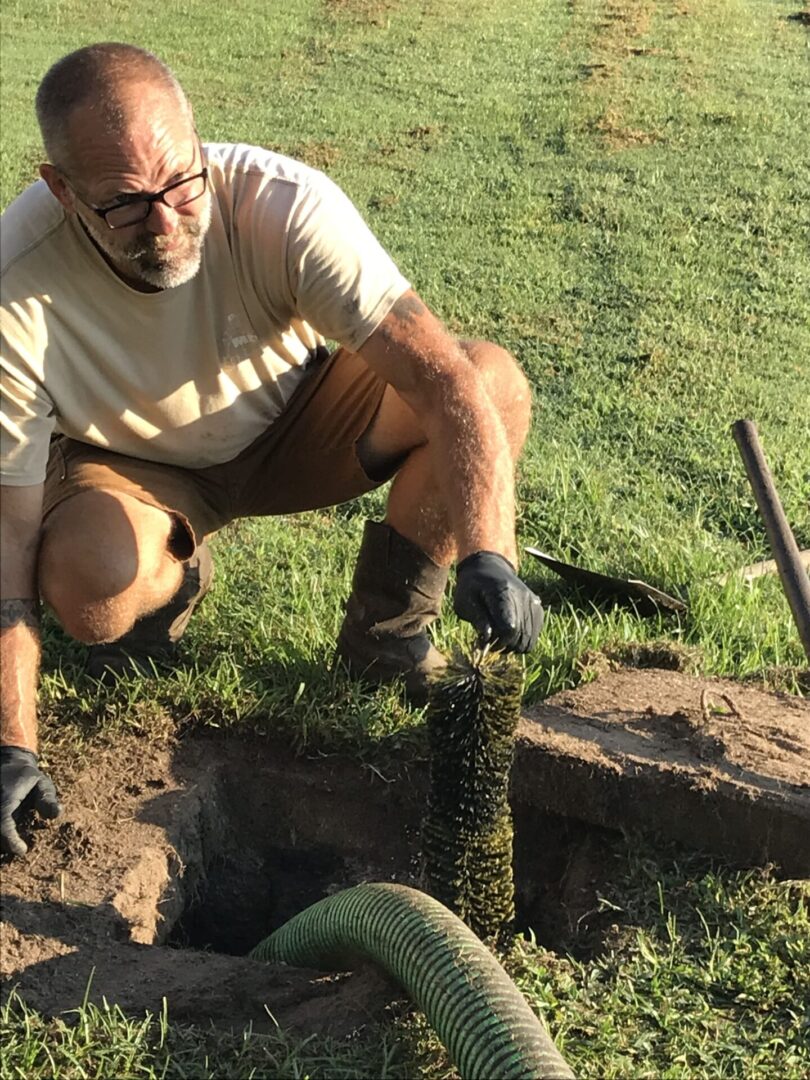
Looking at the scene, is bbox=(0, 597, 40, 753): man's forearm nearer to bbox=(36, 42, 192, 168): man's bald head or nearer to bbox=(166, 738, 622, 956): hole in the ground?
bbox=(166, 738, 622, 956): hole in the ground

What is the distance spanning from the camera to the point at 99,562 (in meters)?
3.03

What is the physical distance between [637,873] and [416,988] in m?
0.73

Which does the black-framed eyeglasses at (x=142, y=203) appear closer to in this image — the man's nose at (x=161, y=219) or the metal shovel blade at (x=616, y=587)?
the man's nose at (x=161, y=219)

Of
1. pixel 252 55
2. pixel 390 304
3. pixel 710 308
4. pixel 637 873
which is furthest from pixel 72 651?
pixel 252 55

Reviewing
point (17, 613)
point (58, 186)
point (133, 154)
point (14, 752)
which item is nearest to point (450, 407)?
point (133, 154)

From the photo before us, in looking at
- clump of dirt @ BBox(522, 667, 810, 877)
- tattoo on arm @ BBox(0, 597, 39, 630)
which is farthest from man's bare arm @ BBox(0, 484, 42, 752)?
clump of dirt @ BBox(522, 667, 810, 877)

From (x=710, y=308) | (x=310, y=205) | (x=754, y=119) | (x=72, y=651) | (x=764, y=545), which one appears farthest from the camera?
(x=754, y=119)

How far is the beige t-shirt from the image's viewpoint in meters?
2.96

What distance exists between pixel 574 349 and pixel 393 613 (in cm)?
260

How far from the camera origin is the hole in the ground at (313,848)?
2.99m

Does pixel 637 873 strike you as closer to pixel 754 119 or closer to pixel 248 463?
pixel 248 463

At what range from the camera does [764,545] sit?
13.7ft

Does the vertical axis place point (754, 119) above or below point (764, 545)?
above

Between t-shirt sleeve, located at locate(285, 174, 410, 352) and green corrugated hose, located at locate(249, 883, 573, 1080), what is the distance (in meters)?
1.31
